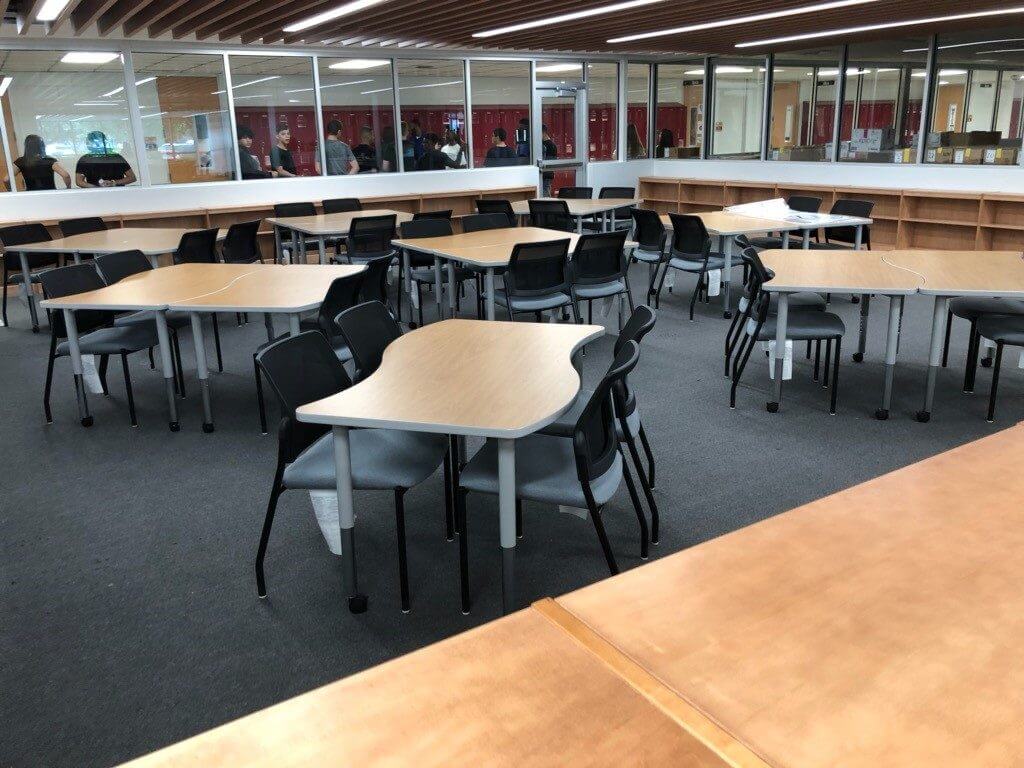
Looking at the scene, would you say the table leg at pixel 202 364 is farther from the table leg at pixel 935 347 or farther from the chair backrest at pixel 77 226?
the chair backrest at pixel 77 226

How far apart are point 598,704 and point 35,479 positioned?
3.85 meters

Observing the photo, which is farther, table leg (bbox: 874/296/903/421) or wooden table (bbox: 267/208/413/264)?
wooden table (bbox: 267/208/413/264)

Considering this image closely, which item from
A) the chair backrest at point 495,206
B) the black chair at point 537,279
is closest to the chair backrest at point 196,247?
the black chair at point 537,279

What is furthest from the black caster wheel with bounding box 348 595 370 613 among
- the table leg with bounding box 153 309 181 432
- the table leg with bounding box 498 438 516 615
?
the table leg with bounding box 153 309 181 432

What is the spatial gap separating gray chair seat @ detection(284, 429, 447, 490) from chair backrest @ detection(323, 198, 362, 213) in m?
6.64

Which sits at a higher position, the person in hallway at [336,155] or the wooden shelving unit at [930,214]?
the person in hallway at [336,155]

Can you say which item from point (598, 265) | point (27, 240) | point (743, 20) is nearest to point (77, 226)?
point (27, 240)

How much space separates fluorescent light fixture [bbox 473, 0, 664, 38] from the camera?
6.98 metres

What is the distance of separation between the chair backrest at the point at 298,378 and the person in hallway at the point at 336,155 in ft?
26.8

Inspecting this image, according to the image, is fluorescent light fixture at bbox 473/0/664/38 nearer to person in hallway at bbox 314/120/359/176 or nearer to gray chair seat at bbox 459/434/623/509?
person in hallway at bbox 314/120/359/176

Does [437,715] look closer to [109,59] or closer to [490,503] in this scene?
[490,503]

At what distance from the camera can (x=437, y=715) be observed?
113 cm

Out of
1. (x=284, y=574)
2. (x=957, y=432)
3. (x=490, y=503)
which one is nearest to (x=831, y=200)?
(x=957, y=432)

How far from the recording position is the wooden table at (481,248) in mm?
5543
